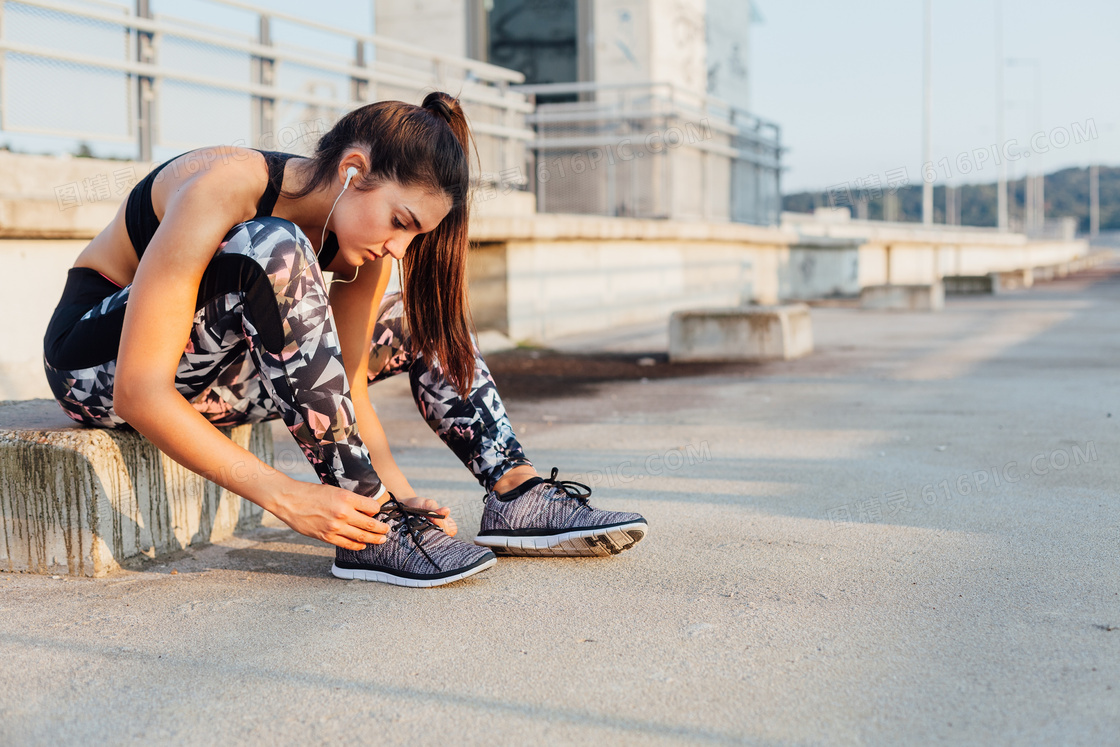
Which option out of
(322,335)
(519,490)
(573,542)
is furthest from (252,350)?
(573,542)

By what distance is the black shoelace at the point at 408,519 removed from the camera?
7.24ft

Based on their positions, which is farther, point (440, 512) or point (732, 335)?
point (732, 335)

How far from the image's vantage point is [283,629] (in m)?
1.95

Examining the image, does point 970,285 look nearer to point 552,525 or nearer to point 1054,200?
point 552,525

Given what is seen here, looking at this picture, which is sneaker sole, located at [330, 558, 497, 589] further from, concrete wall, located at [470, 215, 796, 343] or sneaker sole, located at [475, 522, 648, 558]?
concrete wall, located at [470, 215, 796, 343]

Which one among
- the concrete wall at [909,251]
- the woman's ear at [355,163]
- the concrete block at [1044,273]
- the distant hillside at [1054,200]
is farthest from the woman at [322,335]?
the distant hillside at [1054,200]

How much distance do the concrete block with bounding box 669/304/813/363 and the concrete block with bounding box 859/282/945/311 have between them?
6.98m

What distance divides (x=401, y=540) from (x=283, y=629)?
1.17 ft

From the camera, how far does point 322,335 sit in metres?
2.04

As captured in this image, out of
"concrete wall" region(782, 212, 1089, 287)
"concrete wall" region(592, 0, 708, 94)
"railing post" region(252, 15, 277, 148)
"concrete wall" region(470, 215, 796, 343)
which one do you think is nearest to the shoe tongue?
"railing post" region(252, 15, 277, 148)

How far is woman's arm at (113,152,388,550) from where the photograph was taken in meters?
1.88

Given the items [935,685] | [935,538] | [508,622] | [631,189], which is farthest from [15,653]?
[631,189]

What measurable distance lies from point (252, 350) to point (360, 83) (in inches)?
250

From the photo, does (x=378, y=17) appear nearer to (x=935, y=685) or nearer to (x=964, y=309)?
(x=964, y=309)
